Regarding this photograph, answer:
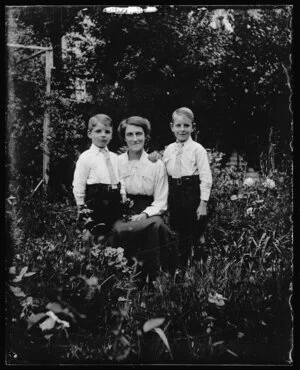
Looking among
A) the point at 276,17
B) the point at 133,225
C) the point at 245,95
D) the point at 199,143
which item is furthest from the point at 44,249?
the point at 276,17

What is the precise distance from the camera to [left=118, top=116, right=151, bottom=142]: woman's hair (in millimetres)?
3393

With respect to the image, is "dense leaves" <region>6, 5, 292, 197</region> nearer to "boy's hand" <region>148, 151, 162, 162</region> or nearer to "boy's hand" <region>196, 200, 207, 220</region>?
"boy's hand" <region>148, 151, 162, 162</region>

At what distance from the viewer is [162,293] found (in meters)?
3.37

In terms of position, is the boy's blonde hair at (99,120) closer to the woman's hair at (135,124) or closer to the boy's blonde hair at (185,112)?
the woman's hair at (135,124)

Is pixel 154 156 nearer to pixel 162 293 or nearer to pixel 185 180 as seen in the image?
pixel 185 180

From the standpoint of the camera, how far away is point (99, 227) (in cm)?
342

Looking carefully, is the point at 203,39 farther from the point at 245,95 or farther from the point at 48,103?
the point at 48,103

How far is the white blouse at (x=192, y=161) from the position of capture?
3428 mm

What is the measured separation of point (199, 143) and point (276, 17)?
874 mm

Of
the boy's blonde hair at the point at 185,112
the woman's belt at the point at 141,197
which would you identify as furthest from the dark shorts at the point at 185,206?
the boy's blonde hair at the point at 185,112

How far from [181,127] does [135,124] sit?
0.91 feet

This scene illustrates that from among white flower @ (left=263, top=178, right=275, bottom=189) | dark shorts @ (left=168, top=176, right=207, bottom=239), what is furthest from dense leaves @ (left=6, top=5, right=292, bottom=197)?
dark shorts @ (left=168, top=176, right=207, bottom=239)

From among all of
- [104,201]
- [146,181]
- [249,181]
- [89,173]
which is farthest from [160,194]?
[249,181]

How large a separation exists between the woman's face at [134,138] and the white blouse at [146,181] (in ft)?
0.22
